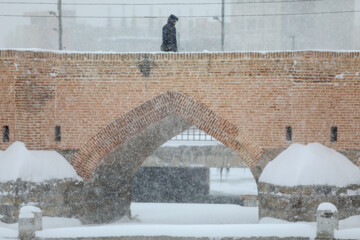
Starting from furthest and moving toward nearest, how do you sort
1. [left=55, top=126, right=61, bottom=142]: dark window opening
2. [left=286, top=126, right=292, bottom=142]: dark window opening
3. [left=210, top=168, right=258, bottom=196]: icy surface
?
[left=210, top=168, right=258, bottom=196]: icy surface < [left=55, top=126, right=61, bottom=142]: dark window opening < [left=286, top=126, right=292, bottom=142]: dark window opening

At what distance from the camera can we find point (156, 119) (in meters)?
11.2

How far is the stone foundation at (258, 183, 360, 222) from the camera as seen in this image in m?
9.84

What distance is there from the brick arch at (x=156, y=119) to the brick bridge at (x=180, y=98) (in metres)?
0.02

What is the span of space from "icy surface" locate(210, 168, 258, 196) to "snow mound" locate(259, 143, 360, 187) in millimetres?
16203

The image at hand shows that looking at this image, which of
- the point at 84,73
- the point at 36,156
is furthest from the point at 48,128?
the point at 84,73

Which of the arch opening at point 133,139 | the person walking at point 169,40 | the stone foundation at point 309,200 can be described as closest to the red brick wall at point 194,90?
the arch opening at point 133,139

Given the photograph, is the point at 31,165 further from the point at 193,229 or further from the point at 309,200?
the point at 309,200

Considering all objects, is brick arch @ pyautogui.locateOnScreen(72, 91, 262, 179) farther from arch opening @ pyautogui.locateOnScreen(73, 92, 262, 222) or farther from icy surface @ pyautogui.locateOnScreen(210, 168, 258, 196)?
icy surface @ pyautogui.locateOnScreen(210, 168, 258, 196)

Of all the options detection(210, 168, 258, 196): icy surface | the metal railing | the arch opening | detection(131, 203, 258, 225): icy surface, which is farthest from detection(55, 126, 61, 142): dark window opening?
detection(210, 168, 258, 196): icy surface

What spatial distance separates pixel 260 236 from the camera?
345 inches

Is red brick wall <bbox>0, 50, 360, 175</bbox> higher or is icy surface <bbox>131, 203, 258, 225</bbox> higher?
red brick wall <bbox>0, 50, 360, 175</bbox>

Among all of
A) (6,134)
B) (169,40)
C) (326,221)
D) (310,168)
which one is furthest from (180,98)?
(326,221)

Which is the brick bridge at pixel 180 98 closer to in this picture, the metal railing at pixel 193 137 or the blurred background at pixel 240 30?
the metal railing at pixel 193 137

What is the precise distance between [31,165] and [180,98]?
3.27 metres
